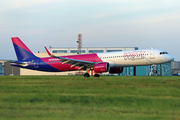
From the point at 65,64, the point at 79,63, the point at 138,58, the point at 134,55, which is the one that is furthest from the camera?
the point at 65,64

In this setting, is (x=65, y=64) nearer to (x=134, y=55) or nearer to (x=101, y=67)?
(x=101, y=67)

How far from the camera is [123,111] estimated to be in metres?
8.76

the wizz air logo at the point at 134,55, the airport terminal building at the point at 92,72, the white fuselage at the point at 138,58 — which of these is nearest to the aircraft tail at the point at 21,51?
the airport terminal building at the point at 92,72

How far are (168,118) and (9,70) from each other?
9696 cm

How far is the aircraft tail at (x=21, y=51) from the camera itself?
44062mm

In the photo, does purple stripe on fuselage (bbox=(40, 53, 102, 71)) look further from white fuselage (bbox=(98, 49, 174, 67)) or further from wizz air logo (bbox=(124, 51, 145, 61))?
wizz air logo (bbox=(124, 51, 145, 61))

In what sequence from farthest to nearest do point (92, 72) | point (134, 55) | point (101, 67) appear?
point (92, 72) → point (134, 55) → point (101, 67)

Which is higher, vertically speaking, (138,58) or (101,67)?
(138,58)

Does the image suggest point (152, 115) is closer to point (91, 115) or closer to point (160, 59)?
point (91, 115)

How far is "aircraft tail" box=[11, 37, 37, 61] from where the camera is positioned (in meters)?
44.1

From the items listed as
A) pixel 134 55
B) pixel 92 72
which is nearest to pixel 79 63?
pixel 134 55

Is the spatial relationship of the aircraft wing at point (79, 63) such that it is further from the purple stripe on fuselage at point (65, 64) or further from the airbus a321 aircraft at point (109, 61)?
the purple stripe on fuselage at point (65, 64)

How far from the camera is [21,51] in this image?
44.2 metres

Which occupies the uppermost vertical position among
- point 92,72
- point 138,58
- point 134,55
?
point 134,55
